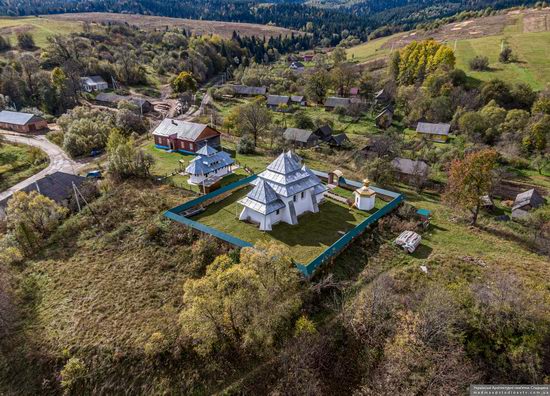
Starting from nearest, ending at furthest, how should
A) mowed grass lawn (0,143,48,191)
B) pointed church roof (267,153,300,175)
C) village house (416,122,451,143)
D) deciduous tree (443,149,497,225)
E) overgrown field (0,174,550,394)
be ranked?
overgrown field (0,174,550,394) → pointed church roof (267,153,300,175) → deciduous tree (443,149,497,225) → mowed grass lawn (0,143,48,191) → village house (416,122,451,143)

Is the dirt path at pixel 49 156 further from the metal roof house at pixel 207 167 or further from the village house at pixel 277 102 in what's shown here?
the village house at pixel 277 102

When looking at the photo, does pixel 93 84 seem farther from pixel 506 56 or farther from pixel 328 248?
pixel 506 56

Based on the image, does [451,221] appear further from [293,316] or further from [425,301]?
[293,316]

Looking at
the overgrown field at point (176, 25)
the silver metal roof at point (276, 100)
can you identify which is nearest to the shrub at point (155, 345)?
the silver metal roof at point (276, 100)

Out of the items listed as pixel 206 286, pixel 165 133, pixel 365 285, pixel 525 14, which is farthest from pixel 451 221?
pixel 525 14

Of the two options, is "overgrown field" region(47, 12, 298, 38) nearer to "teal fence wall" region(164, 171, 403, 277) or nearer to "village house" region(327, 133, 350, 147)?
"village house" region(327, 133, 350, 147)

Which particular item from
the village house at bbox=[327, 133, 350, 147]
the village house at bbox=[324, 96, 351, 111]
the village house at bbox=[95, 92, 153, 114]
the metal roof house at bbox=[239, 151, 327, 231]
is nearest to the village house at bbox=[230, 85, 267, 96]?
the village house at bbox=[324, 96, 351, 111]

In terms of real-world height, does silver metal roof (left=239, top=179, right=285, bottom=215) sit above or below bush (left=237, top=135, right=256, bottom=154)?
above
